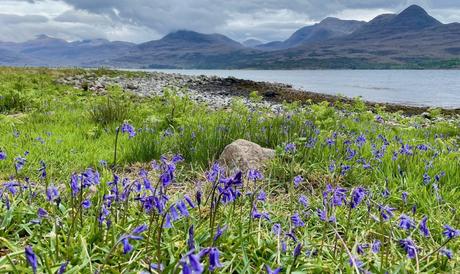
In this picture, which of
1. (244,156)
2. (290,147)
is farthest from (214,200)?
(244,156)

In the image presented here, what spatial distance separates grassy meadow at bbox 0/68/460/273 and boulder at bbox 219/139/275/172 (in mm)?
198

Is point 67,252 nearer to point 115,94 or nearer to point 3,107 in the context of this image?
point 115,94

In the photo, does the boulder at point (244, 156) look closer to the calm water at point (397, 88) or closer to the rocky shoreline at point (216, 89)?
the rocky shoreline at point (216, 89)

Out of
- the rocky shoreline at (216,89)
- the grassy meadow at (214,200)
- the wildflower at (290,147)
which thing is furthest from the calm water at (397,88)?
the wildflower at (290,147)

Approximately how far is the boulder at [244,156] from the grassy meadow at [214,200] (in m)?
0.20

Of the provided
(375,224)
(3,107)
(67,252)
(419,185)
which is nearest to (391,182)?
(419,185)

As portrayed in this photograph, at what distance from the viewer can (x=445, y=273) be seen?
2734 millimetres

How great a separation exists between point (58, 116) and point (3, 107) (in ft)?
9.82

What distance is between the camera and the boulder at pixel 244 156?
17.8 feet

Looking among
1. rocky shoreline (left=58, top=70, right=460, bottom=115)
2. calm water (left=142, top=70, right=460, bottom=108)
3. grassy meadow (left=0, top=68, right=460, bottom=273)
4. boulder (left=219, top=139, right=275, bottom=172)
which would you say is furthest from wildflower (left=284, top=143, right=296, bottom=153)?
calm water (left=142, top=70, right=460, bottom=108)

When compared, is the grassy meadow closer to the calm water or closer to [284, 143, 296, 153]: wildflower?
[284, 143, 296, 153]: wildflower

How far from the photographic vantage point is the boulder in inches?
214

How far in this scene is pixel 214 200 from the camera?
297 centimetres

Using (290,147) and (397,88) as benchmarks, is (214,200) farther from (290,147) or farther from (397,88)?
(397,88)
